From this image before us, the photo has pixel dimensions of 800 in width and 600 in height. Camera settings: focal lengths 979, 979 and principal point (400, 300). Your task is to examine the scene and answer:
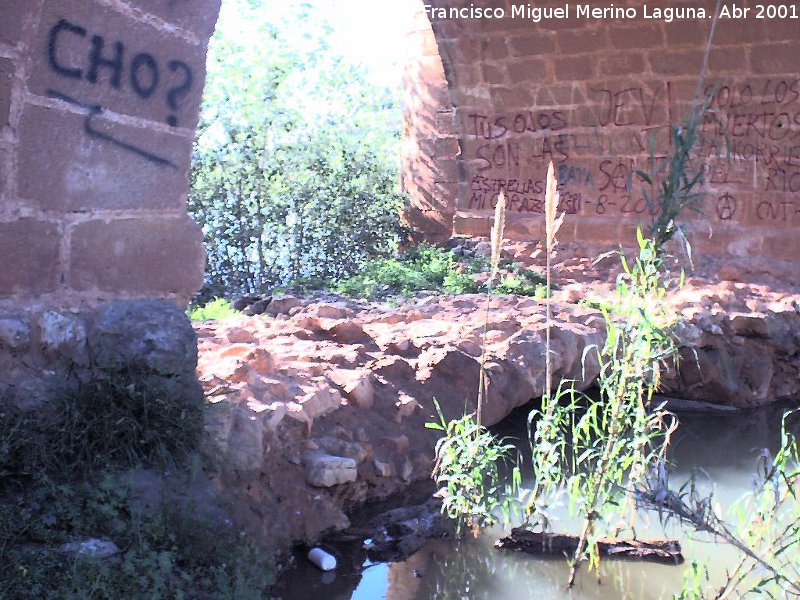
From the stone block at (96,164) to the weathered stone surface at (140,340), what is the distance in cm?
36

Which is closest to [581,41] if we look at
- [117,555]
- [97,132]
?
[97,132]

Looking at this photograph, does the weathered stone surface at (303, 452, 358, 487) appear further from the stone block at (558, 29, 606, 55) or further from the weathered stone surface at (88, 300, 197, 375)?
the stone block at (558, 29, 606, 55)

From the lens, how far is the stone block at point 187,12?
3.29 meters

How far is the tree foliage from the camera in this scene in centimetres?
828

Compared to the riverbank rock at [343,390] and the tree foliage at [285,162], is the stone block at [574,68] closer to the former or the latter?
the tree foliage at [285,162]

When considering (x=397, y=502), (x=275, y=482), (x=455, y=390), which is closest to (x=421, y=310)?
(x=455, y=390)

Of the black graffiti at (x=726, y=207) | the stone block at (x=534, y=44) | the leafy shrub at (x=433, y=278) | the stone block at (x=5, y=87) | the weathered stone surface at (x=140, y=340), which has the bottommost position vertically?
the leafy shrub at (x=433, y=278)

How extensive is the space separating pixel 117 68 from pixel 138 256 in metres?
0.64

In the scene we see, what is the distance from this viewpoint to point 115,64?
10.6 ft

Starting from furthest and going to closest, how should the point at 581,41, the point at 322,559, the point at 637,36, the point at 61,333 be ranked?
the point at 581,41 < the point at 637,36 < the point at 322,559 < the point at 61,333

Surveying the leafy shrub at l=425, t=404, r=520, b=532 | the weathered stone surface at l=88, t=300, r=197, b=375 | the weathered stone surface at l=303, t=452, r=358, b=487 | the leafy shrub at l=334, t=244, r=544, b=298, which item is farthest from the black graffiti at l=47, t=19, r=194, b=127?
the leafy shrub at l=334, t=244, r=544, b=298

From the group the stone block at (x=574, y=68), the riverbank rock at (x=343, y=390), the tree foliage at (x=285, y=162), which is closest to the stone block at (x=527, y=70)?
the stone block at (x=574, y=68)

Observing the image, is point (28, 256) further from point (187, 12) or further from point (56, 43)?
point (187, 12)

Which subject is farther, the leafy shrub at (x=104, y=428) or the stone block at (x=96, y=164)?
the stone block at (x=96, y=164)
